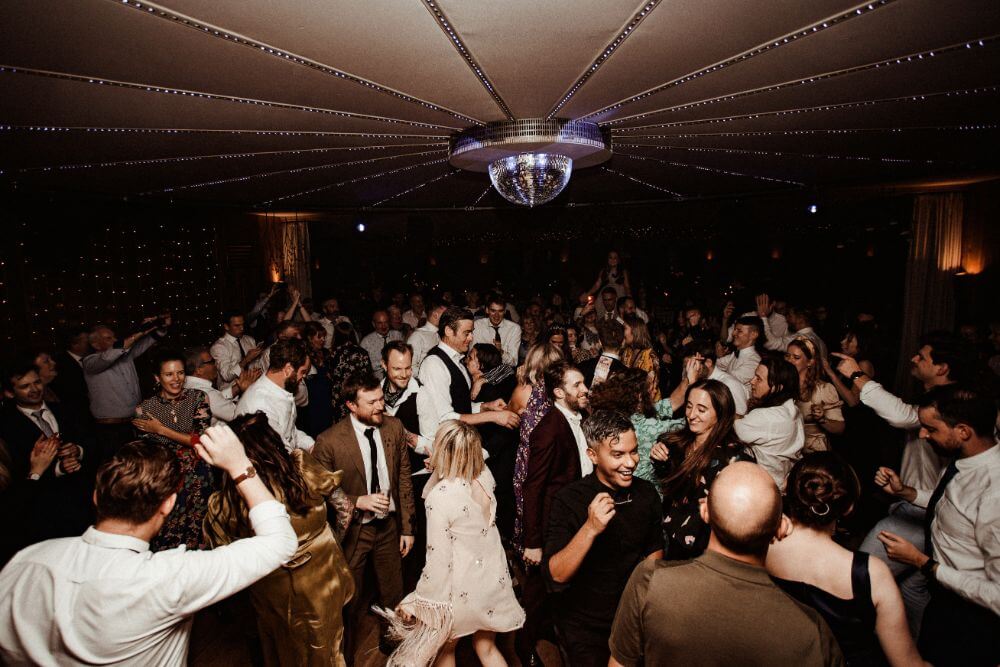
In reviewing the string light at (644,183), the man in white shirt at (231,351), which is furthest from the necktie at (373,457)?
the string light at (644,183)

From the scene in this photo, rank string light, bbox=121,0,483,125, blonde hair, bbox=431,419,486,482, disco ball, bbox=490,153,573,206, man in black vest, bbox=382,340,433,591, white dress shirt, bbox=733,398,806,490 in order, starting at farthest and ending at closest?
disco ball, bbox=490,153,573,206 < man in black vest, bbox=382,340,433,591 < white dress shirt, bbox=733,398,806,490 < blonde hair, bbox=431,419,486,482 < string light, bbox=121,0,483,125

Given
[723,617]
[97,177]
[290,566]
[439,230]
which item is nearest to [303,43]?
[290,566]

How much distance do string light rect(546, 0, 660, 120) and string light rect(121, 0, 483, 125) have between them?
0.67 meters

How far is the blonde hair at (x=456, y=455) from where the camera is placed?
8.07ft

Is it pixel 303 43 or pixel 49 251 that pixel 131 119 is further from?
pixel 49 251

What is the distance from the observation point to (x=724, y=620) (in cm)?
133

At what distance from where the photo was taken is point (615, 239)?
1161cm

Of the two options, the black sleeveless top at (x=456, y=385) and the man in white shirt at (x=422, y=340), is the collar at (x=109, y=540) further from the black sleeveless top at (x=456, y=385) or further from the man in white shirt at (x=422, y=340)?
the man in white shirt at (x=422, y=340)

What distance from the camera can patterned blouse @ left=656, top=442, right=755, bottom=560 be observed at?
2.28 metres

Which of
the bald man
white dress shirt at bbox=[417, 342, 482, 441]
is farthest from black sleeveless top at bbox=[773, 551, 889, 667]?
white dress shirt at bbox=[417, 342, 482, 441]

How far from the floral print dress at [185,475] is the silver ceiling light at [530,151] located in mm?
2323

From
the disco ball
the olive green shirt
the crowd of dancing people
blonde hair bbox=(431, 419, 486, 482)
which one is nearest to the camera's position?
the olive green shirt

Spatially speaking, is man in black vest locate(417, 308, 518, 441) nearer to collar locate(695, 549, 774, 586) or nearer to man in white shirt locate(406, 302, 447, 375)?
man in white shirt locate(406, 302, 447, 375)

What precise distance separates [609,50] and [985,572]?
93.2 inches
